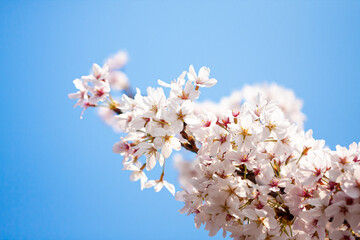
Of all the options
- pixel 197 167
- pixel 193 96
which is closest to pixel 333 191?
pixel 197 167

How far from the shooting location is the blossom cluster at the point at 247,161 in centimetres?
109

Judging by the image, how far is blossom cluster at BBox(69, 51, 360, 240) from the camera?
3.57 ft

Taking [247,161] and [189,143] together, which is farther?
[189,143]

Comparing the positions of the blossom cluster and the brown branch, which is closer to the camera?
the blossom cluster

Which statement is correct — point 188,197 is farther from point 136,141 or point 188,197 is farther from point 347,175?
point 347,175

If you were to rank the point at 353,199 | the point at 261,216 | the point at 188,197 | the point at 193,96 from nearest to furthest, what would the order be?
the point at 353,199
the point at 261,216
the point at 193,96
the point at 188,197

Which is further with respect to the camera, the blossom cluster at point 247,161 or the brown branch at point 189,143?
the brown branch at point 189,143

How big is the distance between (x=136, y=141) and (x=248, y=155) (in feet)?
1.85

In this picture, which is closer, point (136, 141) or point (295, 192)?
point (295, 192)

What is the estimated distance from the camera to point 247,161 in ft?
3.79

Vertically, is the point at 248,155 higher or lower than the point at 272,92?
lower

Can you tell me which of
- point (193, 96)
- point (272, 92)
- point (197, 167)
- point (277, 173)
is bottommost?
point (197, 167)

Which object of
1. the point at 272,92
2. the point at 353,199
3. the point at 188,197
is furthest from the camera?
the point at 272,92

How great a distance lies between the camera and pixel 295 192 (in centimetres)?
112
